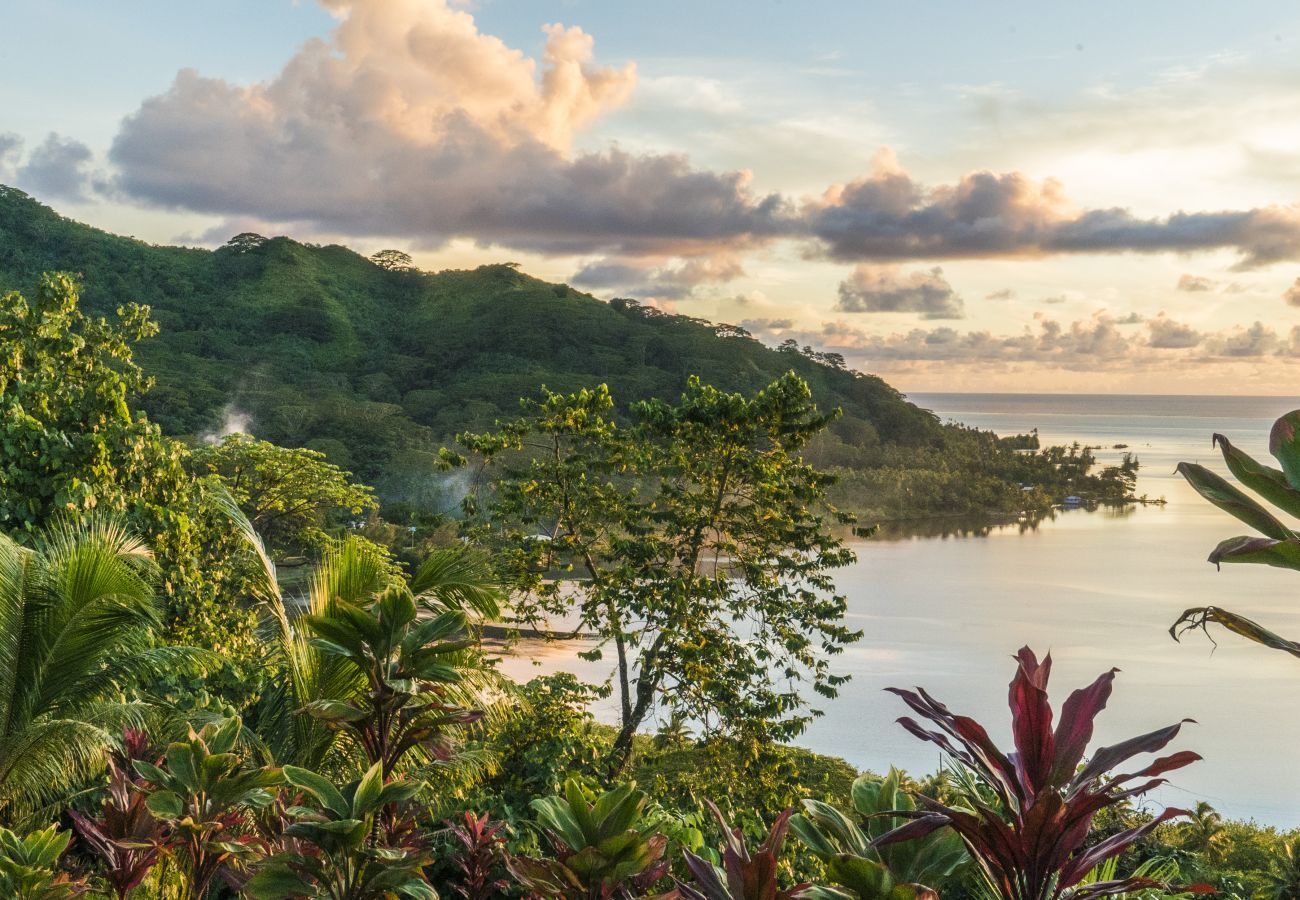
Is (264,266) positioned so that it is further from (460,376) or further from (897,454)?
(897,454)

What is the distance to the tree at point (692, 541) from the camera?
9.30m

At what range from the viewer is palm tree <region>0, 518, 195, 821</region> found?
420 centimetres

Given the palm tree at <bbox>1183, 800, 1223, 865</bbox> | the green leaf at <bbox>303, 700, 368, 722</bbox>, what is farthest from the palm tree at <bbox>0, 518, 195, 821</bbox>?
the palm tree at <bbox>1183, 800, 1223, 865</bbox>

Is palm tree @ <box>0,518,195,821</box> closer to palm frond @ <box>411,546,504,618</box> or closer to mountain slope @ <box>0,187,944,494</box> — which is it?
palm frond @ <box>411,546,504,618</box>

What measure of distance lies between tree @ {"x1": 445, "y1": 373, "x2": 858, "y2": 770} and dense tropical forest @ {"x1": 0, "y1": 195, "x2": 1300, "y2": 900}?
4 centimetres

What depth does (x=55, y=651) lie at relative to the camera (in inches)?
172

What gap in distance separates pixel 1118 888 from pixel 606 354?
62.8 m

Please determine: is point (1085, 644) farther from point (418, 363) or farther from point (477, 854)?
point (418, 363)

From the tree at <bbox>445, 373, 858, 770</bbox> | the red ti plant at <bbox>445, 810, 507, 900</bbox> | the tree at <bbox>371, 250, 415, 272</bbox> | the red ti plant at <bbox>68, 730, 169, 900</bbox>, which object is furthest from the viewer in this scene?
the tree at <bbox>371, 250, 415, 272</bbox>

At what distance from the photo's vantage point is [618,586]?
9.37 metres

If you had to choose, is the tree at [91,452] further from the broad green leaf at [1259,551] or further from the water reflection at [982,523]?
the water reflection at [982,523]

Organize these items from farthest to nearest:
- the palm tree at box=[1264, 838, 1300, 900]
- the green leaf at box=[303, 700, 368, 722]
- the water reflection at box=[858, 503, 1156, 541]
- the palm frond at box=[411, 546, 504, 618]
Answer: the water reflection at box=[858, 503, 1156, 541], the palm tree at box=[1264, 838, 1300, 900], the palm frond at box=[411, 546, 504, 618], the green leaf at box=[303, 700, 368, 722]

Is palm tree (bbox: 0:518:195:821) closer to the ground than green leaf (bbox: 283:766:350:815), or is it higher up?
closer to the ground

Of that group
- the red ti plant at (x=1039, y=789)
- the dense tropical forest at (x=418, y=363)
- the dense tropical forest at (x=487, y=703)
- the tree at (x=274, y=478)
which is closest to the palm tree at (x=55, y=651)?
the dense tropical forest at (x=487, y=703)
